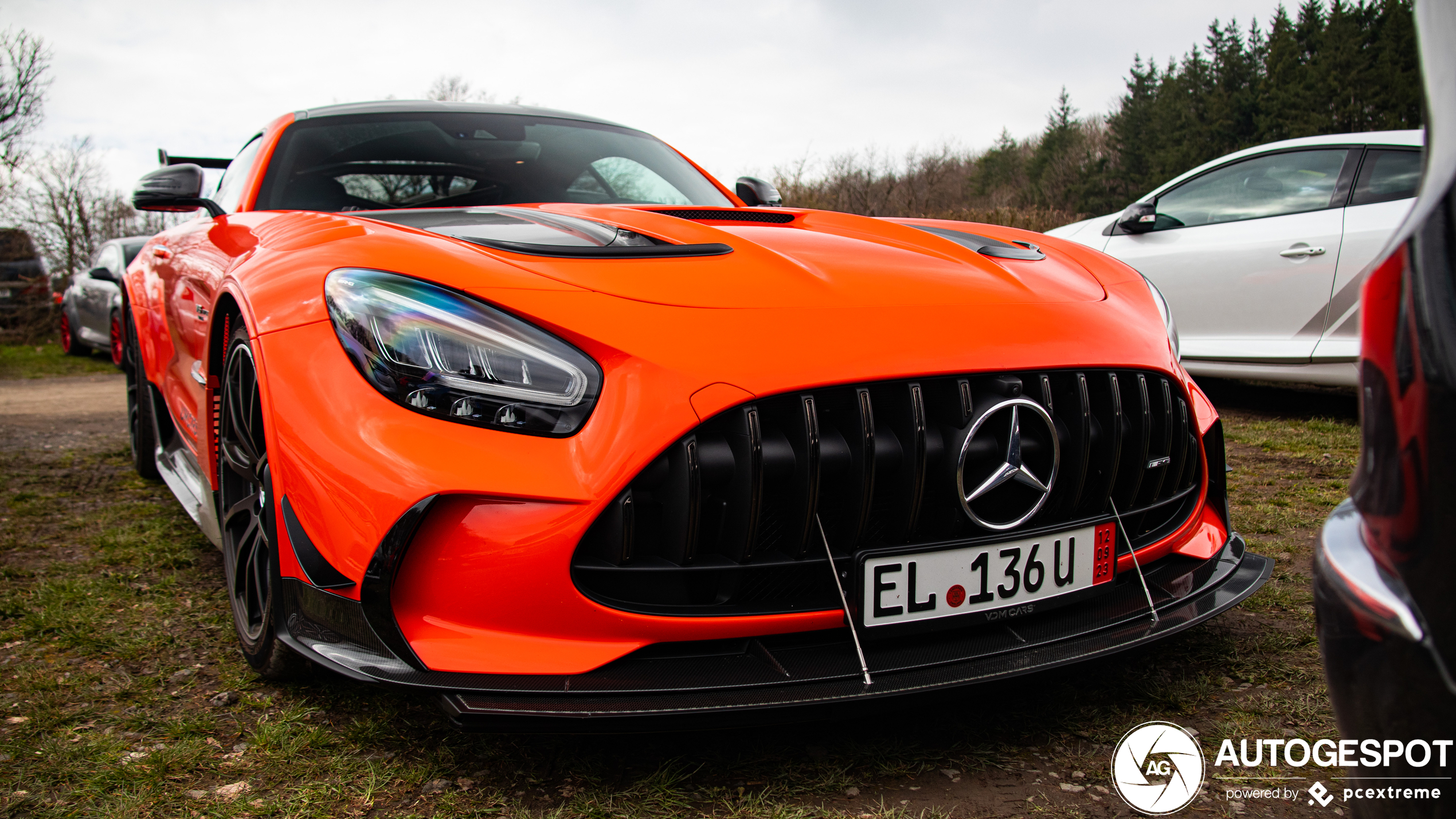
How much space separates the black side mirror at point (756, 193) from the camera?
346 centimetres

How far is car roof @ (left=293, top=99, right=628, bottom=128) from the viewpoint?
118 inches

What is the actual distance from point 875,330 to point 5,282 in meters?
14.3

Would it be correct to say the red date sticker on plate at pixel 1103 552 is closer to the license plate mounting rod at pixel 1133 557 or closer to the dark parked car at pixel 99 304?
the license plate mounting rod at pixel 1133 557

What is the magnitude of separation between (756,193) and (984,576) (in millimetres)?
2205

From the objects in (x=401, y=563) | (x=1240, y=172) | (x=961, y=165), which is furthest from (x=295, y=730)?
(x=961, y=165)

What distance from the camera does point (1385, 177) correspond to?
445 cm

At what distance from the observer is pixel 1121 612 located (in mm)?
1700

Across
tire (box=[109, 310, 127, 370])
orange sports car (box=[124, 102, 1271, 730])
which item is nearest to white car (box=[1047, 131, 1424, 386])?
orange sports car (box=[124, 102, 1271, 730])

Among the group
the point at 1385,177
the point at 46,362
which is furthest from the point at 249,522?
the point at 46,362

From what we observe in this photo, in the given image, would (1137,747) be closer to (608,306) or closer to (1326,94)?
(608,306)

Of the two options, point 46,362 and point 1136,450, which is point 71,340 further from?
point 1136,450

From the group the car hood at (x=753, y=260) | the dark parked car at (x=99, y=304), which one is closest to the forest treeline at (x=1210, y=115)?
the dark parked car at (x=99, y=304)

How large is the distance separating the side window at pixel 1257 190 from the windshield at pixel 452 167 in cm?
324

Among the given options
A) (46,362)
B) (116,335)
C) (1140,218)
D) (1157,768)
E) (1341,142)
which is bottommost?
(46,362)
